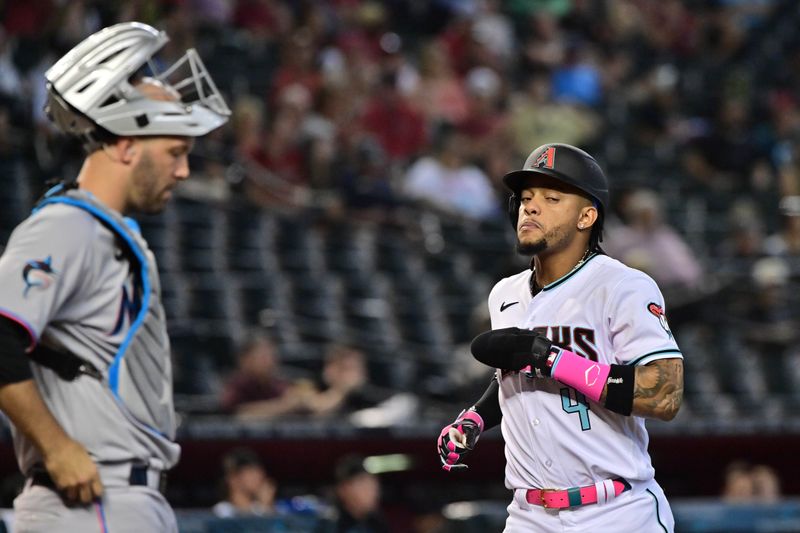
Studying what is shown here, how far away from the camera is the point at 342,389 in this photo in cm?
827

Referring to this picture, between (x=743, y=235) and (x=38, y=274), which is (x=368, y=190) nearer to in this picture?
(x=743, y=235)

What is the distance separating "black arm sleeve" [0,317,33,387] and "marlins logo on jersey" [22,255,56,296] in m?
0.09

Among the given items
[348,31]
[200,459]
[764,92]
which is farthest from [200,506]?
[764,92]

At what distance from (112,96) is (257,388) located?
16.2ft

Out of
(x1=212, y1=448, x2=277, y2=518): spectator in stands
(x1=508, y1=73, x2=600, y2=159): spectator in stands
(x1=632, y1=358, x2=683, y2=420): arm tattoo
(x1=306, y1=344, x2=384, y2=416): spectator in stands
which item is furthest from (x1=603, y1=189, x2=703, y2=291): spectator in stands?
(x1=632, y1=358, x2=683, y2=420): arm tattoo

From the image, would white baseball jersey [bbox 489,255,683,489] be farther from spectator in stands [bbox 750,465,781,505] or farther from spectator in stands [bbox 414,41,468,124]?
spectator in stands [bbox 414,41,468,124]

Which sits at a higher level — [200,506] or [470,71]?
[470,71]

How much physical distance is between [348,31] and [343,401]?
18.5 feet

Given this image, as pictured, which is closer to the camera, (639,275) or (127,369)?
(127,369)

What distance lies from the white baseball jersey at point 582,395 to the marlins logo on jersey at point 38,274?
53.6 inches

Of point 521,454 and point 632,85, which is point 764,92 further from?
point 521,454

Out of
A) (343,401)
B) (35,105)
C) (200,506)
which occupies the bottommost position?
(200,506)

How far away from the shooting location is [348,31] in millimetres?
12812

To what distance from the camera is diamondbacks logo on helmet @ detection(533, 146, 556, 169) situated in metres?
3.59
